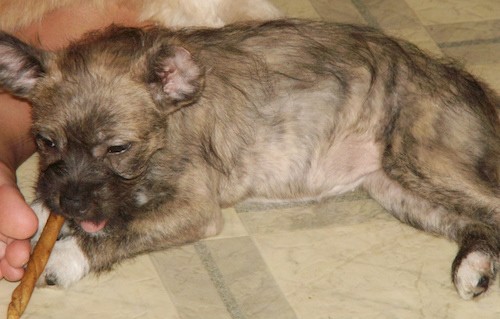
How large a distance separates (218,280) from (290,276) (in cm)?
21

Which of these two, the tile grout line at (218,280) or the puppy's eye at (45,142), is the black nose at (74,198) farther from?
the tile grout line at (218,280)

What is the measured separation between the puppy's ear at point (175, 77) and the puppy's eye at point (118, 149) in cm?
18

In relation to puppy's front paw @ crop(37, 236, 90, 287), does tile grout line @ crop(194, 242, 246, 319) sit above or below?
below

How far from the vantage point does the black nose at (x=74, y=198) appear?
3.03m

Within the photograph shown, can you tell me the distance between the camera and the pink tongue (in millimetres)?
3172

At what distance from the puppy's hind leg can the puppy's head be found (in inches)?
29.5

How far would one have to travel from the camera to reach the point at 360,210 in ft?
11.9

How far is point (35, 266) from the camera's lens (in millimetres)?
3139

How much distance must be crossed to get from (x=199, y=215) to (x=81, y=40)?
2.00 feet

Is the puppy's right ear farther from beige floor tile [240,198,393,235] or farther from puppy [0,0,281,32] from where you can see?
beige floor tile [240,198,393,235]

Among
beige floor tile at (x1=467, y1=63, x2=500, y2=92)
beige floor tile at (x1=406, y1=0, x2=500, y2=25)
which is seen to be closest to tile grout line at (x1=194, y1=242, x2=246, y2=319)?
beige floor tile at (x1=467, y1=63, x2=500, y2=92)

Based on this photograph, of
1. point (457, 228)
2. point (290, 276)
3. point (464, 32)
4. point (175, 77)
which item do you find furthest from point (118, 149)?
point (464, 32)

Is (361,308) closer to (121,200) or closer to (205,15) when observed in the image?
(121,200)

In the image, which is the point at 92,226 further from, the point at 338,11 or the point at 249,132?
the point at 338,11
